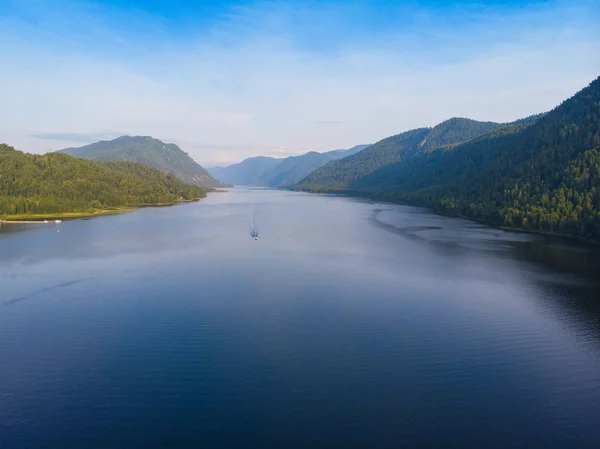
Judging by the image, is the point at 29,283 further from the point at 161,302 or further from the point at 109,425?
the point at 109,425

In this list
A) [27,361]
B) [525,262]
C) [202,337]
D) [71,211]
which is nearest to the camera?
[27,361]

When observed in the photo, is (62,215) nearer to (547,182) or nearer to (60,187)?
(60,187)

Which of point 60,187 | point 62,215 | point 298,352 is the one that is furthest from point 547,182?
point 60,187

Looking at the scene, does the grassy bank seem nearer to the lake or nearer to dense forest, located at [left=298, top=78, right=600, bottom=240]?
the lake

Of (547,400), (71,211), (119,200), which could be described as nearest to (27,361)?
(547,400)

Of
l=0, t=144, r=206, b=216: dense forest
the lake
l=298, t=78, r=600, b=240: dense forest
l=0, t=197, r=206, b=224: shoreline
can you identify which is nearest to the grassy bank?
l=0, t=197, r=206, b=224: shoreline
